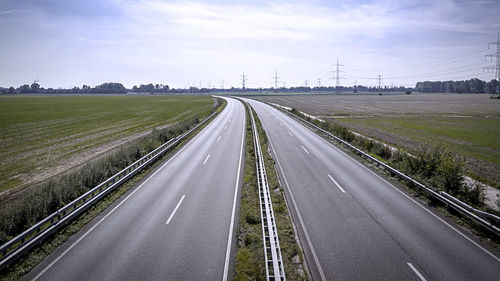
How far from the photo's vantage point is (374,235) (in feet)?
31.9

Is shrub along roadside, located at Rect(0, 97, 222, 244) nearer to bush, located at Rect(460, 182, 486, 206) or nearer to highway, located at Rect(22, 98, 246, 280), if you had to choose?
highway, located at Rect(22, 98, 246, 280)

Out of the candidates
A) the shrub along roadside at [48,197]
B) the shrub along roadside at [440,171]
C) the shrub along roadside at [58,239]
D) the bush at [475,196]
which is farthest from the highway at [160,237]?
the bush at [475,196]

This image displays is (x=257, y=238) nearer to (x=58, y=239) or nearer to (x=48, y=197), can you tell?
(x=58, y=239)

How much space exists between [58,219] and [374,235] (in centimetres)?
1251

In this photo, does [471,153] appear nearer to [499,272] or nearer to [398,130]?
[398,130]

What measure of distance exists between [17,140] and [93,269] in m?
32.3

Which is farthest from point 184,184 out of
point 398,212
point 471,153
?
point 471,153

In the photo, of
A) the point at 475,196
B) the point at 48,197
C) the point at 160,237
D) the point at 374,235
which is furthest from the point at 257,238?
the point at 475,196

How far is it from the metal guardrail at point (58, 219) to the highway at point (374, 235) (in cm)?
944

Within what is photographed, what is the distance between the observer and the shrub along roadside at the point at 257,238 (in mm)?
7719

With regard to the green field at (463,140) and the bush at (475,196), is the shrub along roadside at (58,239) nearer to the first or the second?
the bush at (475,196)

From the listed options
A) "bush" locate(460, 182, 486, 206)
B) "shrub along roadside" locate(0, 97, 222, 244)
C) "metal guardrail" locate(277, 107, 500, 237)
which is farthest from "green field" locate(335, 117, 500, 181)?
"shrub along roadside" locate(0, 97, 222, 244)

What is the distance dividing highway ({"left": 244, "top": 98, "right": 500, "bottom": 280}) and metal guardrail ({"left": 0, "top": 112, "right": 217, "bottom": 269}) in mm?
9444

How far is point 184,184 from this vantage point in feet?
50.3
